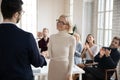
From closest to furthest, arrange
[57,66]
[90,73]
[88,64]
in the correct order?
→ [57,66], [90,73], [88,64]

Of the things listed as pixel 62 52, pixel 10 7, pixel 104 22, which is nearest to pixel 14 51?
pixel 10 7

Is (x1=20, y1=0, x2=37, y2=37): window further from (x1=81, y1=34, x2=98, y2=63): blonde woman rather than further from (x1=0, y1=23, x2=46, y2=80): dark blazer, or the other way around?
(x1=0, y1=23, x2=46, y2=80): dark blazer

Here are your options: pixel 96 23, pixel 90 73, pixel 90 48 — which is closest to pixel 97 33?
pixel 96 23

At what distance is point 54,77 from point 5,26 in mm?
1183

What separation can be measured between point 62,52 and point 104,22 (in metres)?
2.63

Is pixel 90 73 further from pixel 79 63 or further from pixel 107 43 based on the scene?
pixel 107 43

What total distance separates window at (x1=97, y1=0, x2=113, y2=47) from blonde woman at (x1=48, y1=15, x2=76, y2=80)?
7.52 feet

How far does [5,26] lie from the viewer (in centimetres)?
141

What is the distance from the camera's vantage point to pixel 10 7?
139cm

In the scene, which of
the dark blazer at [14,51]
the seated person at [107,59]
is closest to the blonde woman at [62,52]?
the dark blazer at [14,51]

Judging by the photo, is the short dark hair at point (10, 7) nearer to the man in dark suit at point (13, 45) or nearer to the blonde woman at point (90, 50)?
the man in dark suit at point (13, 45)

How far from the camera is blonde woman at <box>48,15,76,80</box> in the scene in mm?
2379

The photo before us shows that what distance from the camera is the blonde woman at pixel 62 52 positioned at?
2379 mm

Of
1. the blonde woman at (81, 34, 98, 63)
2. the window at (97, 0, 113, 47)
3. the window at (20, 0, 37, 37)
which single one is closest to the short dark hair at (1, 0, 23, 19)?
the blonde woman at (81, 34, 98, 63)
